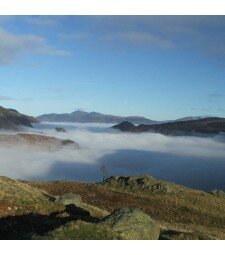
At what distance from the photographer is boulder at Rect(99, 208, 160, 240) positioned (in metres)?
23.0

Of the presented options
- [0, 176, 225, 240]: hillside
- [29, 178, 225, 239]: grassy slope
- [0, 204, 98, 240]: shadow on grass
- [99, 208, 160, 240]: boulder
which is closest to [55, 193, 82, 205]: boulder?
[0, 176, 225, 240]: hillside

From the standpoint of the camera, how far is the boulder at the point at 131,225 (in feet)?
75.3

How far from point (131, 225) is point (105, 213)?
14873mm

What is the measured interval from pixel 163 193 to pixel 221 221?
15.8 meters

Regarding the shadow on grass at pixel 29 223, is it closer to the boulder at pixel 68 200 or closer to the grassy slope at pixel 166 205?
the boulder at pixel 68 200

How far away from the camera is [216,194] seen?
94.0 metres

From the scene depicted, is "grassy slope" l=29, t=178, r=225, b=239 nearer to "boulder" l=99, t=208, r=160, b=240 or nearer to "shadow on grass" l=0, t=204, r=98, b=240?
"shadow on grass" l=0, t=204, r=98, b=240

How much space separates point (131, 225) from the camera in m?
23.5

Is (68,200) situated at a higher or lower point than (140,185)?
higher

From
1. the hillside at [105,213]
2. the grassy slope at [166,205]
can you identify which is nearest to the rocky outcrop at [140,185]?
the hillside at [105,213]

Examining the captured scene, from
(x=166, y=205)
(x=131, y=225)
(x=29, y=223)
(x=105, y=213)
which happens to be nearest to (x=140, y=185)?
(x=166, y=205)

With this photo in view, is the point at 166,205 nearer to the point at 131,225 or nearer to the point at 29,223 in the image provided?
the point at 29,223
